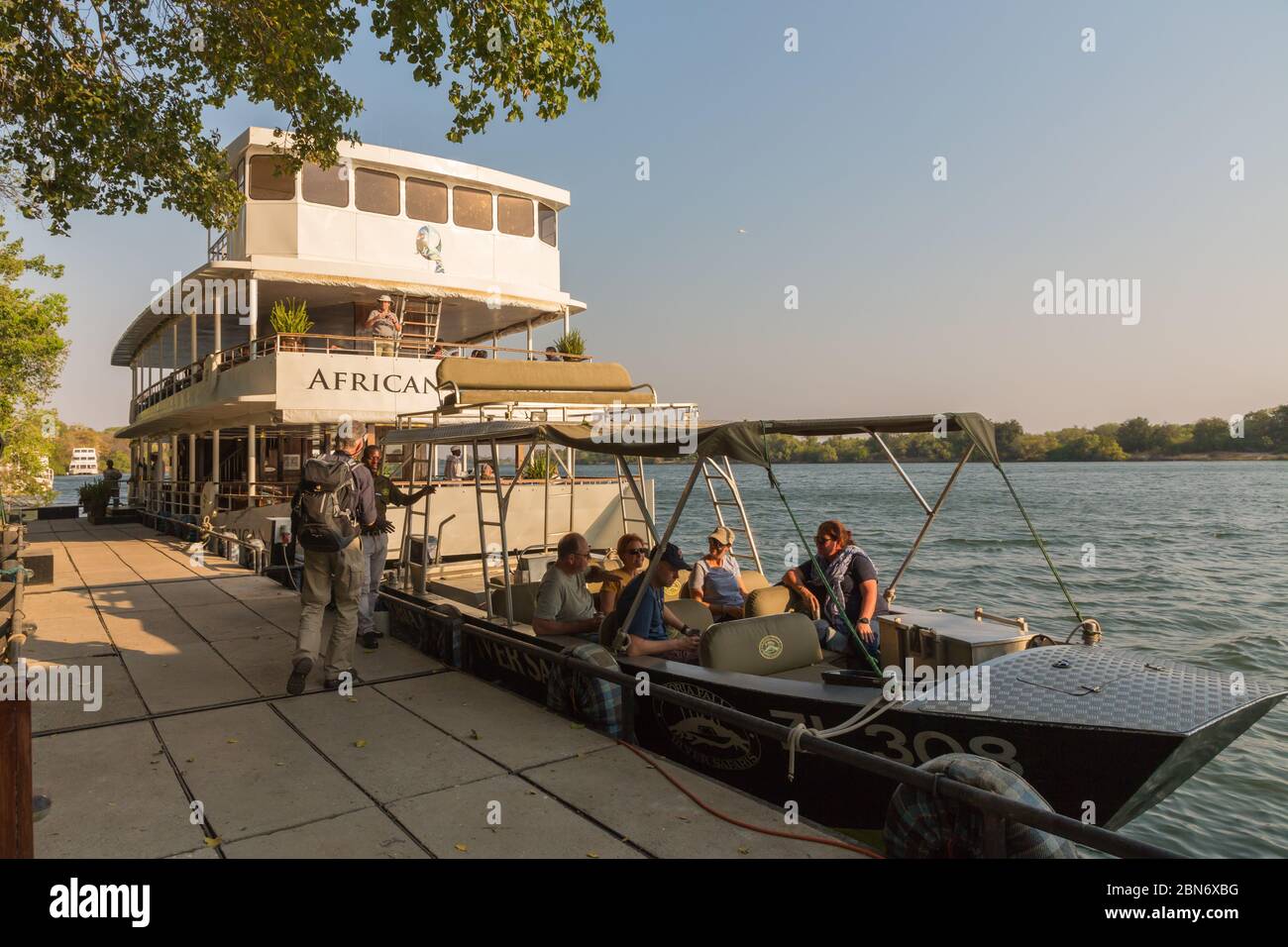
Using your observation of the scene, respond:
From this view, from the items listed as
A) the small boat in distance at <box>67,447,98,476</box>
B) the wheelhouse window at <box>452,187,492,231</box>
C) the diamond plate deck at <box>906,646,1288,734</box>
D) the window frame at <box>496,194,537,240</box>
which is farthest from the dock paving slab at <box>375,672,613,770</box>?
the small boat in distance at <box>67,447,98,476</box>

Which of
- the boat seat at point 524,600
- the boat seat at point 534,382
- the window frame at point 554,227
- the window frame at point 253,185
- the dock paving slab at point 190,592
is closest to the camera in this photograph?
the boat seat at point 524,600

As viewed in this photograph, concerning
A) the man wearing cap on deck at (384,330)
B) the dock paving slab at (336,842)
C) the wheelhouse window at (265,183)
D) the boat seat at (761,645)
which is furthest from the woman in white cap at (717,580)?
the wheelhouse window at (265,183)

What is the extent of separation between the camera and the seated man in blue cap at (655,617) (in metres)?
6.24

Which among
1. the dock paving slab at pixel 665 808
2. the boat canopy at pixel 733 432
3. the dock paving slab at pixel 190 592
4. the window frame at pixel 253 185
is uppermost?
the window frame at pixel 253 185

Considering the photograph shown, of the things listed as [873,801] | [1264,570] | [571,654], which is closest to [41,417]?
[571,654]

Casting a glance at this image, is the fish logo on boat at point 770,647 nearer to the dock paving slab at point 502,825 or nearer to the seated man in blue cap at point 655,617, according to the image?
the seated man in blue cap at point 655,617

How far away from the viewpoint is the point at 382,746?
223 inches

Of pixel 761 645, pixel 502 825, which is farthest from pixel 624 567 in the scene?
pixel 502 825

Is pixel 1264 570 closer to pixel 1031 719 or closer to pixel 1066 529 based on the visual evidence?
pixel 1066 529

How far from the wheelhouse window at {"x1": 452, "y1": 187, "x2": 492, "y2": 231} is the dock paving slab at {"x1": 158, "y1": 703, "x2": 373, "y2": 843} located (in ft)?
46.9

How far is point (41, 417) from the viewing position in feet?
88.8

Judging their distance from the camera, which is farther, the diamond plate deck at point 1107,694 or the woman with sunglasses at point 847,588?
the woman with sunglasses at point 847,588

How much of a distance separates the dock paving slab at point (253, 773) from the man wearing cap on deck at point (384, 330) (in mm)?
10963

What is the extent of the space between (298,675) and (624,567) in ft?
9.37
